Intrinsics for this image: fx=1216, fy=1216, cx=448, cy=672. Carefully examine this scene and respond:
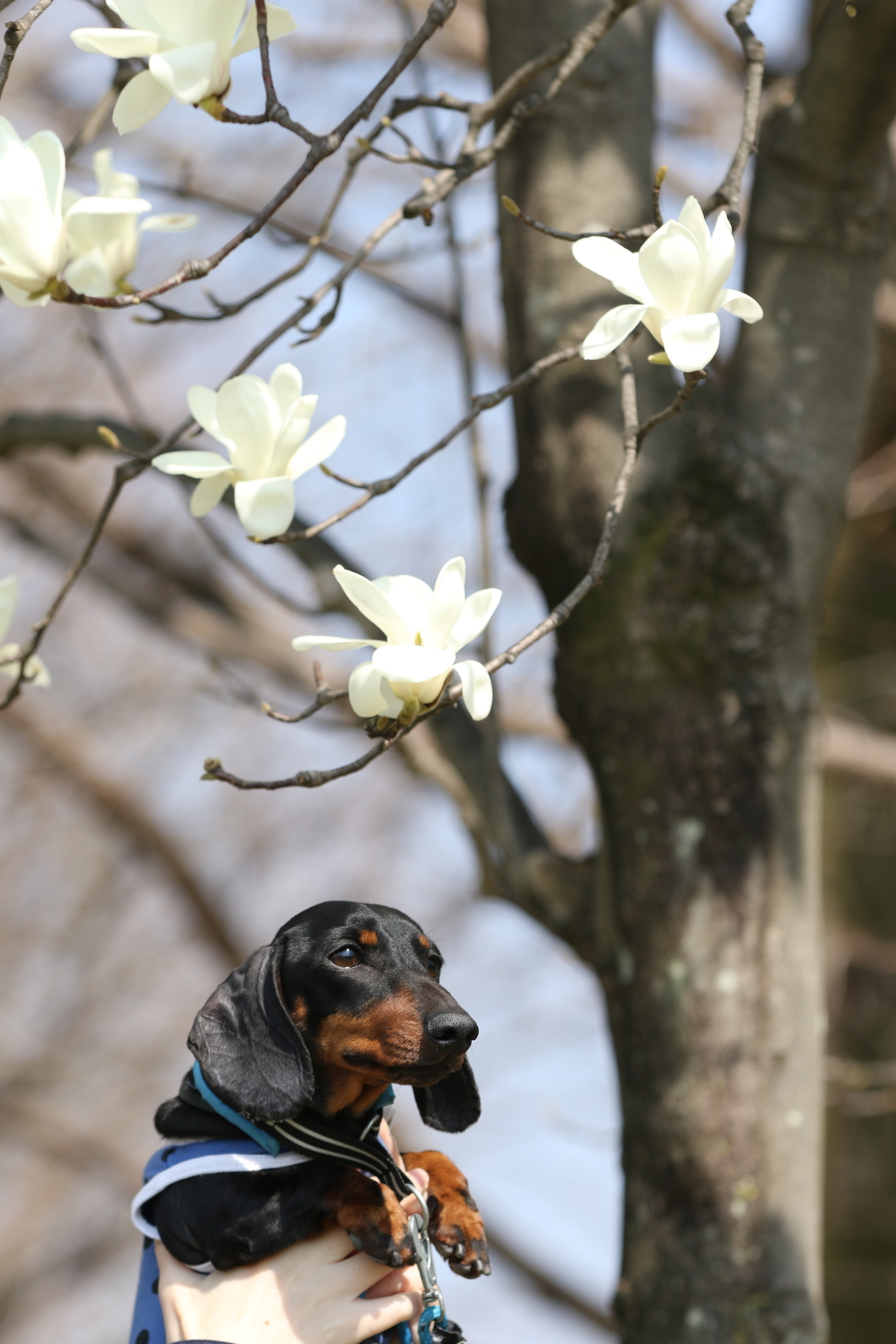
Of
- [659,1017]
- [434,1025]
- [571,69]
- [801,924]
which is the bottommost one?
[434,1025]

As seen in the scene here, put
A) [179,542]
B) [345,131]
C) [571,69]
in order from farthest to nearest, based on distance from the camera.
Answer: [179,542], [571,69], [345,131]

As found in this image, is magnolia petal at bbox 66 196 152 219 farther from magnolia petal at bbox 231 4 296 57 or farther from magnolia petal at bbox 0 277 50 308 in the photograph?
magnolia petal at bbox 231 4 296 57

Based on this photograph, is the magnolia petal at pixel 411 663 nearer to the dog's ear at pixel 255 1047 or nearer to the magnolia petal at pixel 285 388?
the magnolia petal at pixel 285 388

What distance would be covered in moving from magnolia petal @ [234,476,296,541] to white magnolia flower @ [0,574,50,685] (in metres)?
0.47

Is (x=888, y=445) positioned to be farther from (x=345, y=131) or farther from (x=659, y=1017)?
(x=345, y=131)

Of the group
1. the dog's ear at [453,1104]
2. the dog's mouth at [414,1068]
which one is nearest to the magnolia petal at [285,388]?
the dog's mouth at [414,1068]

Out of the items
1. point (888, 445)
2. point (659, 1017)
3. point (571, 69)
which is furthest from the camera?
point (888, 445)

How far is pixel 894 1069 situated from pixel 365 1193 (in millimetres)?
2763

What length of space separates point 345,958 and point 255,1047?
5.2 inches

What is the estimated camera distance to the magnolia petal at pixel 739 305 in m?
1.15

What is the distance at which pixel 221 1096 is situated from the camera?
1.30 m

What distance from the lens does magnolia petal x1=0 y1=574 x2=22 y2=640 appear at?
1570 millimetres

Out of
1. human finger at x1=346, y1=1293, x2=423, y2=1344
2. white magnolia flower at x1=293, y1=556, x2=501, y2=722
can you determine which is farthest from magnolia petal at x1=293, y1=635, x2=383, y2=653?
human finger at x1=346, y1=1293, x2=423, y2=1344

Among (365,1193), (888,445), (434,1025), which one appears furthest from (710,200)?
(888,445)
